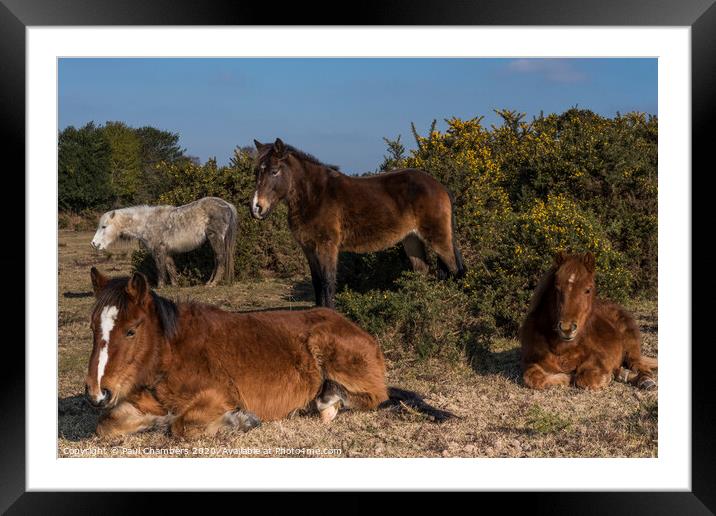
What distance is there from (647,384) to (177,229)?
934cm

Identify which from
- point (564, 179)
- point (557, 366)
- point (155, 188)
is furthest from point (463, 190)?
point (155, 188)

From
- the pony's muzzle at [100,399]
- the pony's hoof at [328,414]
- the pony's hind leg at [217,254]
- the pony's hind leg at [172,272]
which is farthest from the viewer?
the pony's hind leg at [172,272]

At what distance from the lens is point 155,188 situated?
16297 mm

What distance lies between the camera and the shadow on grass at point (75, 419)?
5805mm

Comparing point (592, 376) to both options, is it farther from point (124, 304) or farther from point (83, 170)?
point (83, 170)

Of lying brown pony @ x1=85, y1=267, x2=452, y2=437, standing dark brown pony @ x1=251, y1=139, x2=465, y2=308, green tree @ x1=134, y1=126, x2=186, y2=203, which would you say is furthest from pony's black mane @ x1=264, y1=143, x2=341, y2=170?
green tree @ x1=134, y1=126, x2=186, y2=203

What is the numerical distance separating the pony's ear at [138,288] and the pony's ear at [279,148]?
13.3ft

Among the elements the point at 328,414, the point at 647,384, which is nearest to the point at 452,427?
the point at 328,414

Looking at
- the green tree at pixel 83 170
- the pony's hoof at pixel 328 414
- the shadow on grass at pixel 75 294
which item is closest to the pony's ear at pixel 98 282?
the pony's hoof at pixel 328 414

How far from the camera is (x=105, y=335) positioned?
4887 mm

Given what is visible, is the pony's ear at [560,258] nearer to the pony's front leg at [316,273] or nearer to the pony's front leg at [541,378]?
the pony's front leg at [541,378]

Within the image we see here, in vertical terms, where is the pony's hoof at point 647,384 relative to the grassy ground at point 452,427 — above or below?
above
